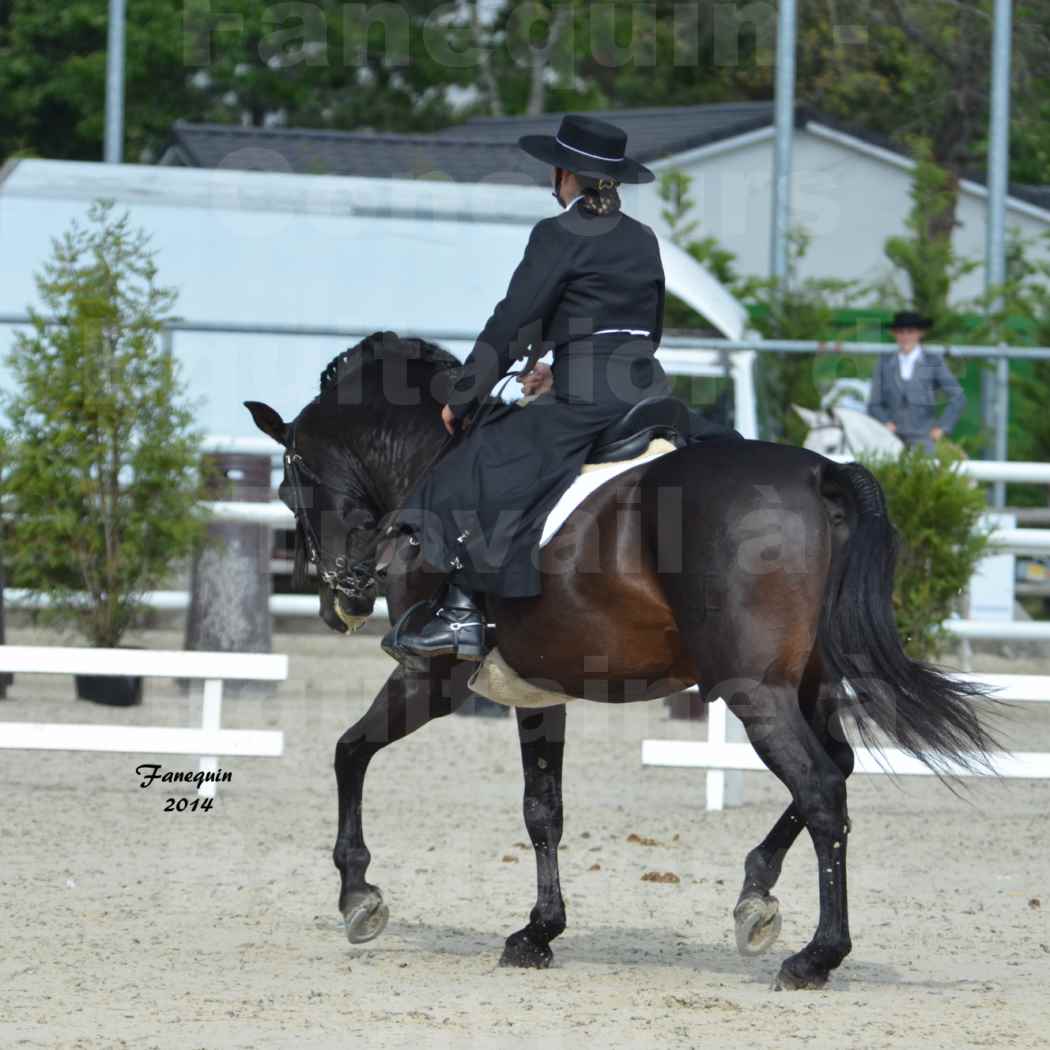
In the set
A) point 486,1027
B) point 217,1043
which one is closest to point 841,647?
point 486,1027

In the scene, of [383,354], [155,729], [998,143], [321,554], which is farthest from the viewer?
[998,143]

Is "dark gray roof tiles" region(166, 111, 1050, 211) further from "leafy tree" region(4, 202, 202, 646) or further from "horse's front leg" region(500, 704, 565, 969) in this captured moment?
"horse's front leg" region(500, 704, 565, 969)

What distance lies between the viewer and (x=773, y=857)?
5605 mm

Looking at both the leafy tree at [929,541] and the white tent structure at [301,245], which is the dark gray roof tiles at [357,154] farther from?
the leafy tree at [929,541]

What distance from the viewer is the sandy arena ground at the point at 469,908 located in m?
4.86

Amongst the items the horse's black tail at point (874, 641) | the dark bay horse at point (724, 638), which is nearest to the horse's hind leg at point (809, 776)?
the dark bay horse at point (724, 638)

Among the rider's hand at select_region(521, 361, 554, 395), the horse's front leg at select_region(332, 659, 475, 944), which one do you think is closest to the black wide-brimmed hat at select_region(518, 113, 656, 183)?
the rider's hand at select_region(521, 361, 554, 395)

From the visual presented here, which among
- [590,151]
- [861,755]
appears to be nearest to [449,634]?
[590,151]

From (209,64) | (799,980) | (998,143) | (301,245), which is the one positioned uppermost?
(209,64)

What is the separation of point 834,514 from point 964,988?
1.40 metres

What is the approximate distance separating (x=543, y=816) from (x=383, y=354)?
1.58 m

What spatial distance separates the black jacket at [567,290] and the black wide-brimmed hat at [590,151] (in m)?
0.13

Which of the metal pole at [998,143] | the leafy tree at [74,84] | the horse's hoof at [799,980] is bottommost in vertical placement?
the horse's hoof at [799,980]

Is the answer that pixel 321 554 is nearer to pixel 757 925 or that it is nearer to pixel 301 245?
pixel 757 925
